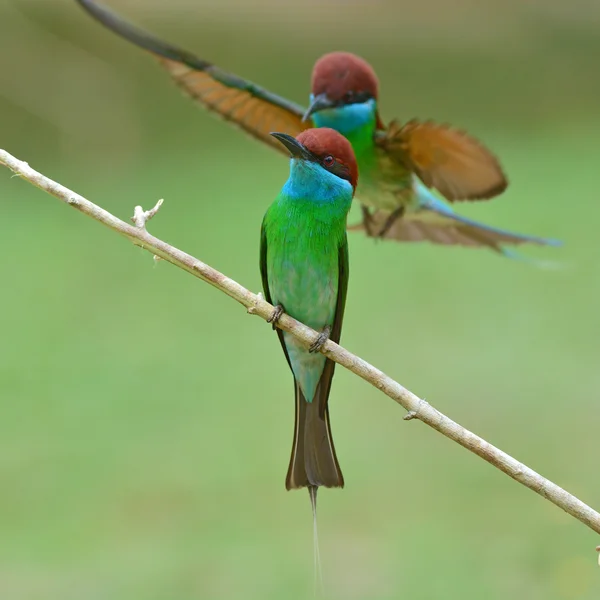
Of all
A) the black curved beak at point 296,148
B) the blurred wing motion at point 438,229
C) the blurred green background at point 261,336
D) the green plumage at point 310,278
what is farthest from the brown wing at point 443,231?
the blurred green background at point 261,336

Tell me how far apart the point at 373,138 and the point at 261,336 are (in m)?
2.11

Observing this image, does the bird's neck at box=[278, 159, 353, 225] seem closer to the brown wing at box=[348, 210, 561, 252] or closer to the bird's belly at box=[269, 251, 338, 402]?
the bird's belly at box=[269, 251, 338, 402]

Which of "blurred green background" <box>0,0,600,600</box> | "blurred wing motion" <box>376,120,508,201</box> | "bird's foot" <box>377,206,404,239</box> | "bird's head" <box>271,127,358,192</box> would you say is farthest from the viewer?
"blurred green background" <box>0,0,600,600</box>

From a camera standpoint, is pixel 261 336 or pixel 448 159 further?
pixel 261 336

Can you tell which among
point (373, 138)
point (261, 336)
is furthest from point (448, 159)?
point (261, 336)

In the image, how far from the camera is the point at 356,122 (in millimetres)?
1947

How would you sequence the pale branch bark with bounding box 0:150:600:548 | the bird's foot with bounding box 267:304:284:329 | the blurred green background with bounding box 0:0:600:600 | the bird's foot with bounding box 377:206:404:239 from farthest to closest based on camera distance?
the blurred green background with bounding box 0:0:600:600 < the bird's foot with bounding box 377:206:404:239 < the bird's foot with bounding box 267:304:284:329 < the pale branch bark with bounding box 0:150:600:548

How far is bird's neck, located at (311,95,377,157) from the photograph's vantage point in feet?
6.37

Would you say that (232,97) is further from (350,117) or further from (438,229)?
(438,229)

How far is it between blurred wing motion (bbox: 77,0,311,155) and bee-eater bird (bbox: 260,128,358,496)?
0.39m

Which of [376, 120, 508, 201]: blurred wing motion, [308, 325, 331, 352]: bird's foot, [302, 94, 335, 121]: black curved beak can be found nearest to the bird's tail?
[308, 325, 331, 352]: bird's foot

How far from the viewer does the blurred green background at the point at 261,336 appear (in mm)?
2820

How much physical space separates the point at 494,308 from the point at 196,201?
1487mm

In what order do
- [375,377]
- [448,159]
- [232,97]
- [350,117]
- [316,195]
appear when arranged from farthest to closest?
[232,97]
[350,117]
[448,159]
[316,195]
[375,377]
